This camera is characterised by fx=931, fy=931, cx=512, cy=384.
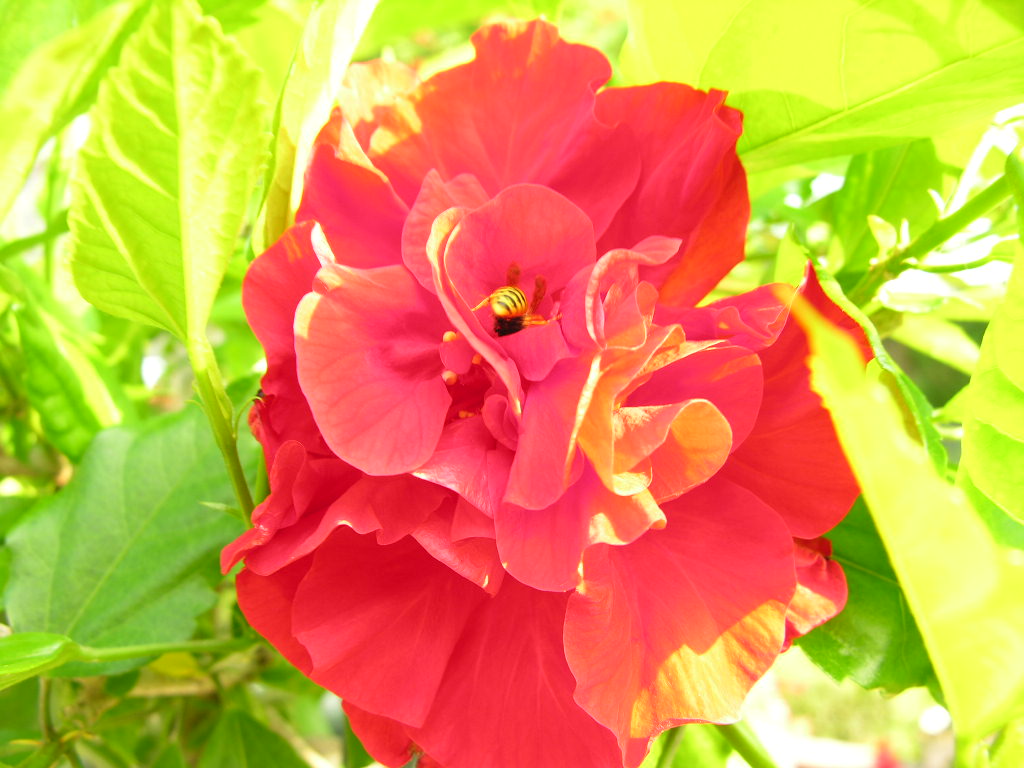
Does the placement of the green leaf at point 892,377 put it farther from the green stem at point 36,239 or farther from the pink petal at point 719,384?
the green stem at point 36,239

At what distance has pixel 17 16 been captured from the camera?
1.12 feet

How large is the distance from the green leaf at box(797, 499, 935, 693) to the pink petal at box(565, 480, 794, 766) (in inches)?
2.9

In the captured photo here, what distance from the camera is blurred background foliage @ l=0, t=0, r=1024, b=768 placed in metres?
0.28

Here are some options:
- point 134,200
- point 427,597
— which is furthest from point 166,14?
point 427,597

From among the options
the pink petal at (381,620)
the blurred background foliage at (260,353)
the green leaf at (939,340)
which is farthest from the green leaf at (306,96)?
the green leaf at (939,340)

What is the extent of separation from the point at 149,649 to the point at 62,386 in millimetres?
145

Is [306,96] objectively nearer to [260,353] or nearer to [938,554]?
[938,554]

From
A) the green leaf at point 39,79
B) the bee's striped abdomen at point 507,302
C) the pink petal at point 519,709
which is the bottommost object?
the pink petal at point 519,709

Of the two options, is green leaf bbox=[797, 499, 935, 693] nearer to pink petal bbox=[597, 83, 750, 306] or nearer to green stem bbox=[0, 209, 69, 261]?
pink petal bbox=[597, 83, 750, 306]

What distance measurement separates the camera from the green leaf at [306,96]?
274 mm

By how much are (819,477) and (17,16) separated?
32 centimetres

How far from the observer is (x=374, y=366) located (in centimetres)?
26

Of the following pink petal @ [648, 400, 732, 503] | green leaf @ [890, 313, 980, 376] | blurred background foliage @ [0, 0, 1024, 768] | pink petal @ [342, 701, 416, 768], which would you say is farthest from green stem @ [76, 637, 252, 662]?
green leaf @ [890, 313, 980, 376]

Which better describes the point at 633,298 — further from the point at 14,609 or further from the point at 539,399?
the point at 14,609
